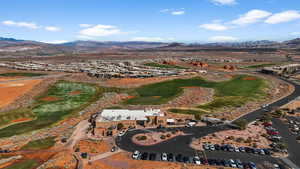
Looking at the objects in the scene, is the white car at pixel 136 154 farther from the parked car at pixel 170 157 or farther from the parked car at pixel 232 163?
the parked car at pixel 232 163

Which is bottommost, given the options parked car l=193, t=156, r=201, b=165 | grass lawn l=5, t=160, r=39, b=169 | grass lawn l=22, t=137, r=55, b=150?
grass lawn l=22, t=137, r=55, b=150

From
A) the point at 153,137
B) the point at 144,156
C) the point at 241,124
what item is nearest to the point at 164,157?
the point at 144,156

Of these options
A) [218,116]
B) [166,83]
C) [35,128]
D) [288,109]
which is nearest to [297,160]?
[218,116]

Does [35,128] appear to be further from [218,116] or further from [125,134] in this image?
[218,116]

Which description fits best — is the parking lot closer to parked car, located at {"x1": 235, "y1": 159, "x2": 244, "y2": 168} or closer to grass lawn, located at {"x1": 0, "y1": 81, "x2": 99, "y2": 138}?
parked car, located at {"x1": 235, "y1": 159, "x2": 244, "y2": 168}

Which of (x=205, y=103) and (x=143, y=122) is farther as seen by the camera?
(x=205, y=103)

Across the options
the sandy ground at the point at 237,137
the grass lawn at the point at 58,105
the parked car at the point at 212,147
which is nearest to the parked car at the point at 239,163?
the parked car at the point at 212,147

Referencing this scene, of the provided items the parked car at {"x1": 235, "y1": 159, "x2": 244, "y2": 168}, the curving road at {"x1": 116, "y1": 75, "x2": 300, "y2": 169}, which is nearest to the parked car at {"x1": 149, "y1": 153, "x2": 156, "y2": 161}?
the curving road at {"x1": 116, "y1": 75, "x2": 300, "y2": 169}
